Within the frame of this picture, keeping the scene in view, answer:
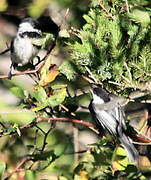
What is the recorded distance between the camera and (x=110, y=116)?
2.10m

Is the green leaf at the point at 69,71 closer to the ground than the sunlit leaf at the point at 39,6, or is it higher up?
closer to the ground

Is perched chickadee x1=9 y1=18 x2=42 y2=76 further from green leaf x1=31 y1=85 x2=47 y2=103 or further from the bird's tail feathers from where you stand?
green leaf x1=31 y1=85 x2=47 y2=103

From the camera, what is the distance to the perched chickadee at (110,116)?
1716 mm

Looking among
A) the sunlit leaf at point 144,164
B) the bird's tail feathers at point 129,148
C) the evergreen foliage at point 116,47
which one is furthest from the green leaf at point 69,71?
the sunlit leaf at point 144,164

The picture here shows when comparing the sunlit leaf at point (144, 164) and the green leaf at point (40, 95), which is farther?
the sunlit leaf at point (144, 164)

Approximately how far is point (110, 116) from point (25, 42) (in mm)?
674

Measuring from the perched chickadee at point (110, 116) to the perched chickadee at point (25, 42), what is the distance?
0.42 m

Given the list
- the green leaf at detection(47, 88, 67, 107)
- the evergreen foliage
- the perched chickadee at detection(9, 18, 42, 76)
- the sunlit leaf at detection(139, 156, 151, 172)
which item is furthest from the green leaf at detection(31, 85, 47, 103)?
the perched chickadee at detection(9, 18, 42, 76)

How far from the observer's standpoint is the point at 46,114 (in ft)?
5.08

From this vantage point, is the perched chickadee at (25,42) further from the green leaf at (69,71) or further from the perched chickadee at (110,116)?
the green leaf at (69,71)

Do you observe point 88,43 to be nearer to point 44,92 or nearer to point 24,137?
point 44,92

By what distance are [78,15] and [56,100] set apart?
554 millimetres

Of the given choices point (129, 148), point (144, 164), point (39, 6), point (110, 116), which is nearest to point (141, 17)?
point (39, 6)

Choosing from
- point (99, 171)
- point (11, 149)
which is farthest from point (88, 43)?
point (11, 149)
